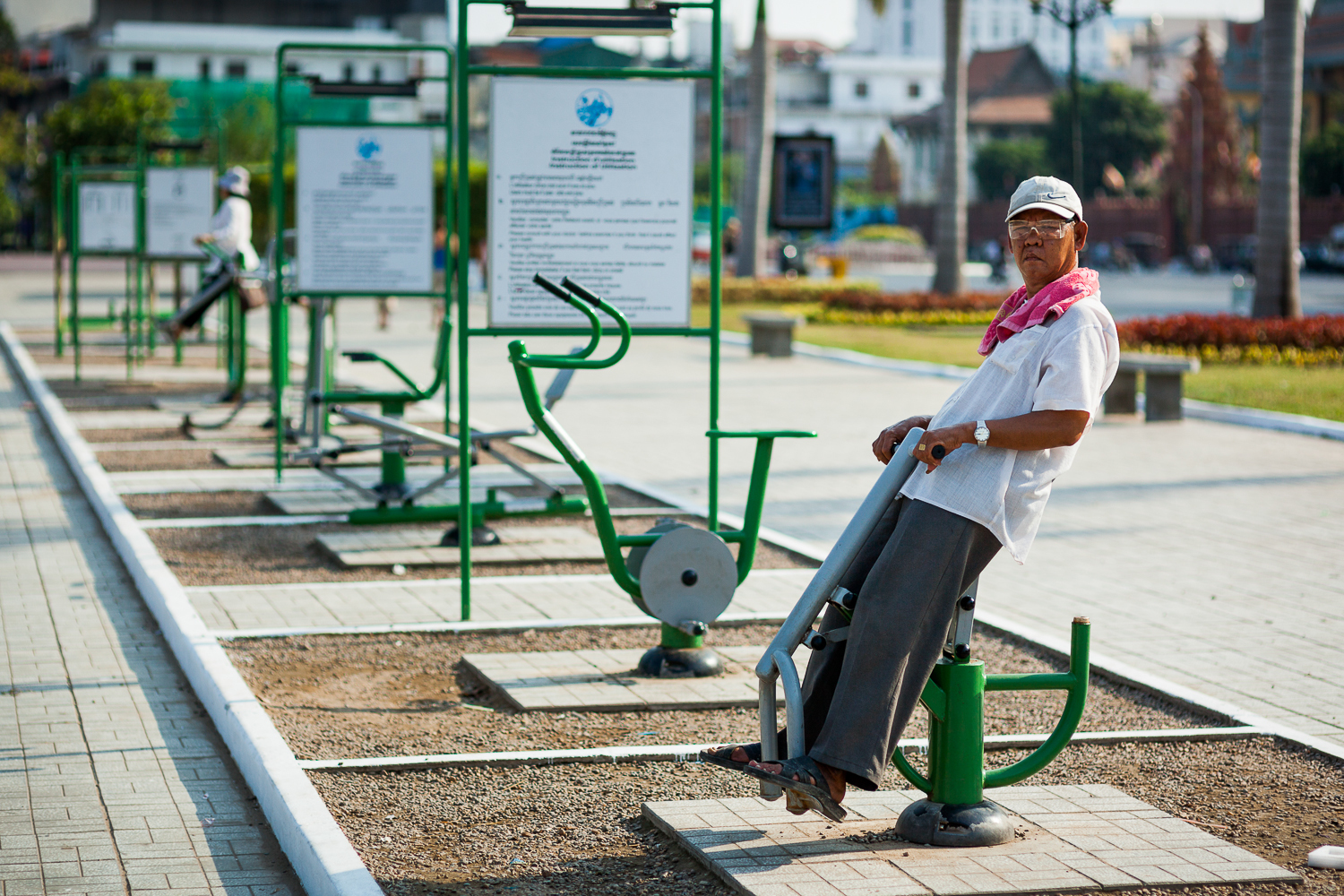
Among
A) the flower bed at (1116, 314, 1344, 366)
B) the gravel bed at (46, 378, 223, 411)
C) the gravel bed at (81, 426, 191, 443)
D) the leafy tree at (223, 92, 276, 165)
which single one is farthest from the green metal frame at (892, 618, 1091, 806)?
the leafy tree at (223, 92, 276, 165)

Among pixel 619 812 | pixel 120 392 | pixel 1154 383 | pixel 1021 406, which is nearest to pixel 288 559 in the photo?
pixel 619 812

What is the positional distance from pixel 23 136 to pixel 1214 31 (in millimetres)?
129033

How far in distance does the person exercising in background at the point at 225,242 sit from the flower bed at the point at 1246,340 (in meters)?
10.3

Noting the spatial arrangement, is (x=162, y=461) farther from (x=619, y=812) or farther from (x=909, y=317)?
(x=909, y=317)

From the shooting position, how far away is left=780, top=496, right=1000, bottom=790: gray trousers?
377 centimetres

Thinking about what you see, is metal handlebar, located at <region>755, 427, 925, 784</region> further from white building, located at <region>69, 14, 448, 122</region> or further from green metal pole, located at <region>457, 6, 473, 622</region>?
white building, located at <region>69, 14, 448, 122</region>

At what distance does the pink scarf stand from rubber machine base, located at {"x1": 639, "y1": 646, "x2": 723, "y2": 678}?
93.4 inches

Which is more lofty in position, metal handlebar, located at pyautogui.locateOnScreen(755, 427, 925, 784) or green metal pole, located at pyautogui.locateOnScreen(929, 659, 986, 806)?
metal handlebar, located at pyautogui.locateOnScreen(755, 427, 925, 784)

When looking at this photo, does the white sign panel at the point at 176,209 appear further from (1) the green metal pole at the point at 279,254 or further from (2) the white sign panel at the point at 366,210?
(2) the white sign panel at the point at 366,210

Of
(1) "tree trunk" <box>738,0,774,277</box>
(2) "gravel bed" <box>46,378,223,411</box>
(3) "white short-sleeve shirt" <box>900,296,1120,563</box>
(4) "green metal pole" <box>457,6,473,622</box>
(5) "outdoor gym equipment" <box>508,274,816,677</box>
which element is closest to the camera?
(3) "white short-sleeve shirt" <box>900,296,1120,563</box>

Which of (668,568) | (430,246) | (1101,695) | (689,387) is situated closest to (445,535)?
(430,246)

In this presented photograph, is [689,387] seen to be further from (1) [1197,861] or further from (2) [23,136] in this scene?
(2) [23,136]

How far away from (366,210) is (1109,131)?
80661mm

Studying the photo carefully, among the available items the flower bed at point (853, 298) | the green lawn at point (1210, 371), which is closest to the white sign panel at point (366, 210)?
the green lawn at point (1210, 371)
